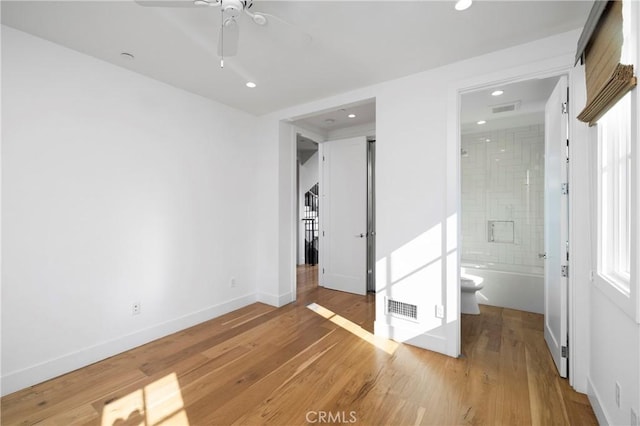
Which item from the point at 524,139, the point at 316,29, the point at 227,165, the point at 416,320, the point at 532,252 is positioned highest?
the point at 316,29

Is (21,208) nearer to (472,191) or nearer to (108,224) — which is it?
(108,224)

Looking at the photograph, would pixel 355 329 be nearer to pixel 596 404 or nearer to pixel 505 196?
pixel 596 404

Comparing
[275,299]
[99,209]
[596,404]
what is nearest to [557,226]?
[596,404]

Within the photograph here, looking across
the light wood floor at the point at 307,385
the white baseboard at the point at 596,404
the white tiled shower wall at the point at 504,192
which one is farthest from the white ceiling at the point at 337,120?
the white baseboard at the point at 596,404

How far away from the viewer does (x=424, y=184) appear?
2.58m

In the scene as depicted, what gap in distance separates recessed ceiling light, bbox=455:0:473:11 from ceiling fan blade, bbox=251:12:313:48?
3.31ft

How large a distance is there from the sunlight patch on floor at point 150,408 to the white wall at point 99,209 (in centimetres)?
78

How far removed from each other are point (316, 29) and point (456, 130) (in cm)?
145

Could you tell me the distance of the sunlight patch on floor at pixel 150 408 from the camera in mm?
1723

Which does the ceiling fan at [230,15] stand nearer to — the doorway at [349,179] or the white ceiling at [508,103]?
the white ceiling at [508,103]

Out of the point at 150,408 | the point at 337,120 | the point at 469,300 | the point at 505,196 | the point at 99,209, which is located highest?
the point at 337,120

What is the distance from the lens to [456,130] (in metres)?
2.44

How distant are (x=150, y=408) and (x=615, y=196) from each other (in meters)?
3.23

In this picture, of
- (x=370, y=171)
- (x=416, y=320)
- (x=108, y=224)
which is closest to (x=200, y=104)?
(x=108, y=224)
